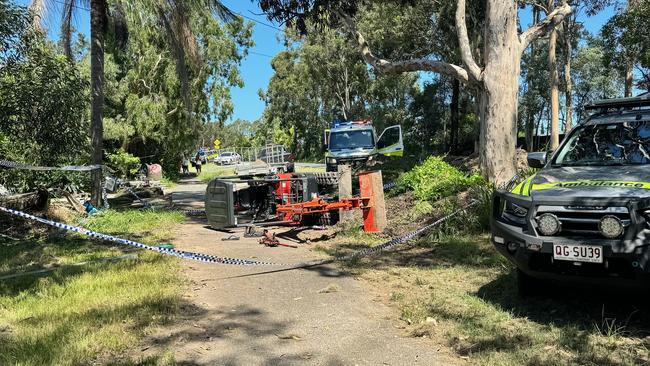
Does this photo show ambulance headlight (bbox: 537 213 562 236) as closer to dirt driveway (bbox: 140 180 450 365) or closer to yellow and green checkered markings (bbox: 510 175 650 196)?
yellow and green checkered markings (bbox: 510 175 650 196)

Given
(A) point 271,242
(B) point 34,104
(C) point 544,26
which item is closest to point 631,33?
(C) point 544,26

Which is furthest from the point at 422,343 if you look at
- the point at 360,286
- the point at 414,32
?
the point at 414,32

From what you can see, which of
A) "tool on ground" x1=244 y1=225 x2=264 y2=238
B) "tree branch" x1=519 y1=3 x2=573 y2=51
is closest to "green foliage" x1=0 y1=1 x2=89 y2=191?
"tool on ground" x1=244 y1=225 x2=264 y2=238

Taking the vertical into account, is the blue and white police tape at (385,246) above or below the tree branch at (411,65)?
below

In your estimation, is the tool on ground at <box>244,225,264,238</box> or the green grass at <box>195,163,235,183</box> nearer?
the tool on ground at <box>244,225,264,238</box>

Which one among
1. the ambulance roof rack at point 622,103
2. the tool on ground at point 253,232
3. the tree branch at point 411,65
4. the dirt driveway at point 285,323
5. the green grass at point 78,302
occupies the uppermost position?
the tree branch at point 411,65

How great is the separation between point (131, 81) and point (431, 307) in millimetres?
29122

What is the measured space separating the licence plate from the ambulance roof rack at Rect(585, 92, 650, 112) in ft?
8.15

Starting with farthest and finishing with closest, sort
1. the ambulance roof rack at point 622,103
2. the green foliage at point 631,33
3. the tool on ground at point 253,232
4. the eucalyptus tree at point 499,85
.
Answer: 1. the green foliage at point 631,33
2. the tool on ground at point 253,232
3. the eucalyptus tree at point 499,85
4. the ambulance roof rack at point 622,103

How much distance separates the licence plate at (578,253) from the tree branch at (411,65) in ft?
26.5

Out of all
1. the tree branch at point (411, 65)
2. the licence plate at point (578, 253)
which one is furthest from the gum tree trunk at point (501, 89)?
the licence plate at point (578, 253)

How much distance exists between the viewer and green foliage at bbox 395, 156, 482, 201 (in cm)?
1160

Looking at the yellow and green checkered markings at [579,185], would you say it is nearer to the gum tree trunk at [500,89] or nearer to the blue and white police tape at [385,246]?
the blue and white police tape at [385,246]

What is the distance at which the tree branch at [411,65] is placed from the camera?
12123 mm
